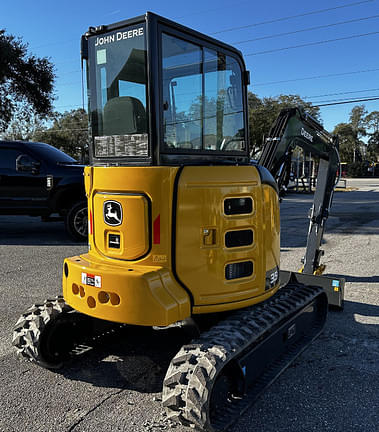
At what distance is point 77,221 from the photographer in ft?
30.7

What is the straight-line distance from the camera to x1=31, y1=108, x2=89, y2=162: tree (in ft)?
196

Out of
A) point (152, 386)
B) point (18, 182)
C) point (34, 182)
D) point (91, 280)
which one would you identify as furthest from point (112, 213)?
point (18, 182)

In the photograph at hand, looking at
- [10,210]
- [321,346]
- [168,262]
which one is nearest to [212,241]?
[168,262]

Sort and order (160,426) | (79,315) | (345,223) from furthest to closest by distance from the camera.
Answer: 1. (345,223)
2. (79,315)
3. (160,426)

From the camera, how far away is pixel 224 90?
3578mm

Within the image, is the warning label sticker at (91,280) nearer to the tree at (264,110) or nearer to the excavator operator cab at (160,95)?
the excavator operator cab at (160,95)

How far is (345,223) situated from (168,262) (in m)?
10.9

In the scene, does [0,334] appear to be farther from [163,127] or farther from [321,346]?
[321,346]

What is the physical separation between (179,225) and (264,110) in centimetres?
4236

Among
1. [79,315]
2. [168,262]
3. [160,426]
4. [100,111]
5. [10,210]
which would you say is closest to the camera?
[160,426]

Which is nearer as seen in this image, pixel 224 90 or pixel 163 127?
pixel 163 127

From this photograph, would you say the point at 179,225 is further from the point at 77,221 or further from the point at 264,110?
the point at 264,110

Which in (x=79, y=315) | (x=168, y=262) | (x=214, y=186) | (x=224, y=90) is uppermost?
(x=224, y=90)

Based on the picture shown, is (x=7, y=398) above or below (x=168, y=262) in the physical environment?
below
